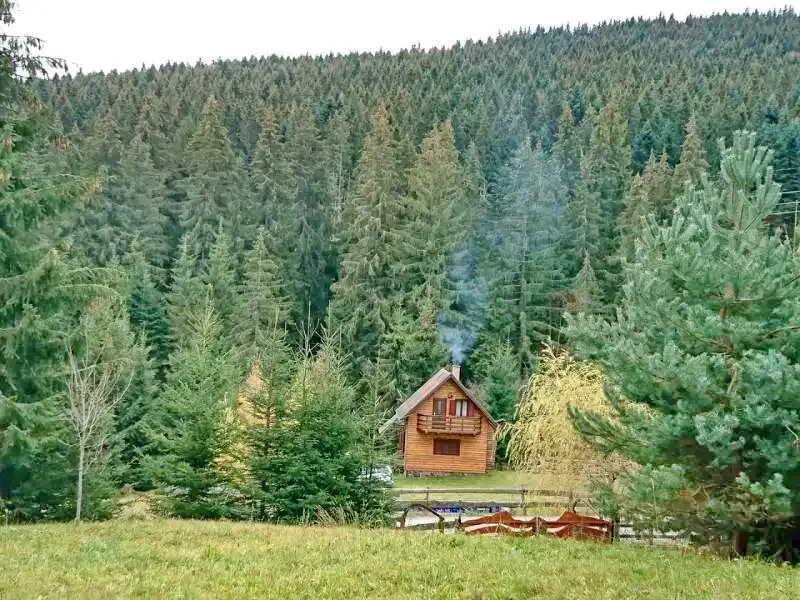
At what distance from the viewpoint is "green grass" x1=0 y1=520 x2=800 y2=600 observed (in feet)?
33.9

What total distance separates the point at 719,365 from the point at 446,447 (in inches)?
1265

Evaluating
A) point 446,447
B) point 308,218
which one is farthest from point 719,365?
point 308,218

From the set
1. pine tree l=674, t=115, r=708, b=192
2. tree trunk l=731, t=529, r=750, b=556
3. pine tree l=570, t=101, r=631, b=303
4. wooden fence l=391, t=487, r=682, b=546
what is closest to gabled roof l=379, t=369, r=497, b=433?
wooden fence l=391, t=487, r=682, b=546

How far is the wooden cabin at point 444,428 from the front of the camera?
1713 inches

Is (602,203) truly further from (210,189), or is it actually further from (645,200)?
(210,189)

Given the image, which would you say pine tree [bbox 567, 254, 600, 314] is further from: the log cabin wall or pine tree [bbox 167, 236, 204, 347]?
pine tree [bbox 167, 236, 204, 347]

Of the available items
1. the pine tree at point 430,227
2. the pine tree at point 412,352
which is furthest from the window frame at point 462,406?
the pine tree at point 430,227

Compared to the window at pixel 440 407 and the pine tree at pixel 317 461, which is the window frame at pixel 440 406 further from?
the pine tree at pixel 317 461

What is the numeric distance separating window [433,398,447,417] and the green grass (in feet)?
92.6

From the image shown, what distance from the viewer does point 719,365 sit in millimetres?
13539

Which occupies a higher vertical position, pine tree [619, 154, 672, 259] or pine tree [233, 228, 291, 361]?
pine tree [619, 154, 672, 259]

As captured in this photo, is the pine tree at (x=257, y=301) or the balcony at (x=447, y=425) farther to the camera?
the pine tree at (x=257, y=301)

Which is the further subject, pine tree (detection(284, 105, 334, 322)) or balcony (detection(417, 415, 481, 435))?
pine tree (detection(284, 105, 334, 322))

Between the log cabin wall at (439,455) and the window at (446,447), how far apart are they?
18cm
